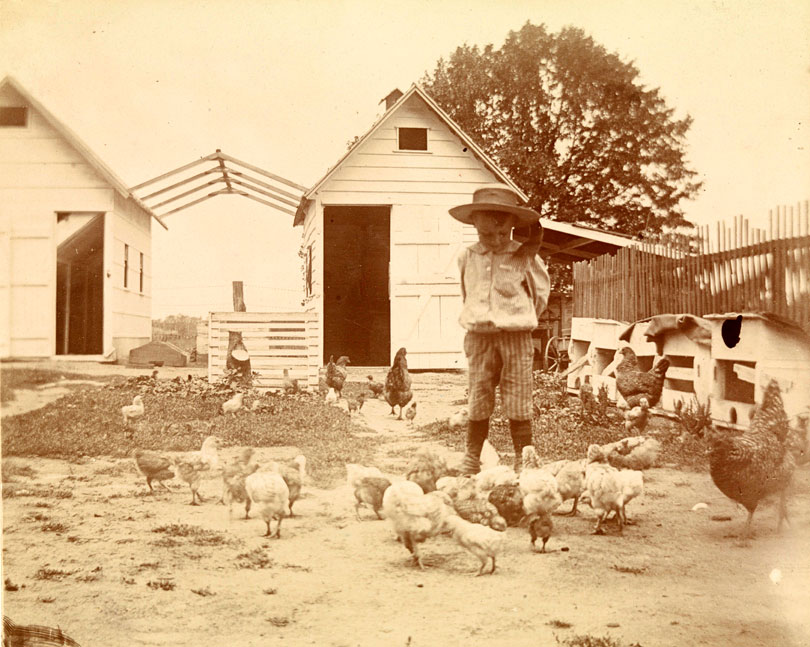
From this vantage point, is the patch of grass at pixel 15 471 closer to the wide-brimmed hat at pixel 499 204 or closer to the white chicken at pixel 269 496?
the white chicken at pixel 269 496

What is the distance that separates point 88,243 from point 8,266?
348 millimetres

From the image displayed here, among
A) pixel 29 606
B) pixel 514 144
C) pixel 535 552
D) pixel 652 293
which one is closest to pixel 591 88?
pixel 514 144

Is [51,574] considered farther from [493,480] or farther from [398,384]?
[493,480]

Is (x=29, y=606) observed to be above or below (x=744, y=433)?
below

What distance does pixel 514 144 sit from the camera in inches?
96.7

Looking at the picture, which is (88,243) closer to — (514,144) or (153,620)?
(153,620)

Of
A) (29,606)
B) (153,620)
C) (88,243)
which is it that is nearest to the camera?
(153,620)

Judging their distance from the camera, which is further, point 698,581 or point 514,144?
point 514,144

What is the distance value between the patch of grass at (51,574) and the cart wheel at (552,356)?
6.02ft

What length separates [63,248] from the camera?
2533 mm

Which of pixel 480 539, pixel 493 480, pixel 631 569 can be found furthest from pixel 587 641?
pixel 493 480

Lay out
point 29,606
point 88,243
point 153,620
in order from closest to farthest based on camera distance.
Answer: point 153,620 → point 29,606 → point 88,243

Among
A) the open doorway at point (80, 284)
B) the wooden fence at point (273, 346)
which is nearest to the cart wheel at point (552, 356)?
the wooden fence at point (273, 346)

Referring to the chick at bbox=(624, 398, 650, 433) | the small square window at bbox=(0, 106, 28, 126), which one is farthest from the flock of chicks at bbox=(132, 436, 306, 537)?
the small square window at bbox=(0, 106, 28, 126)
